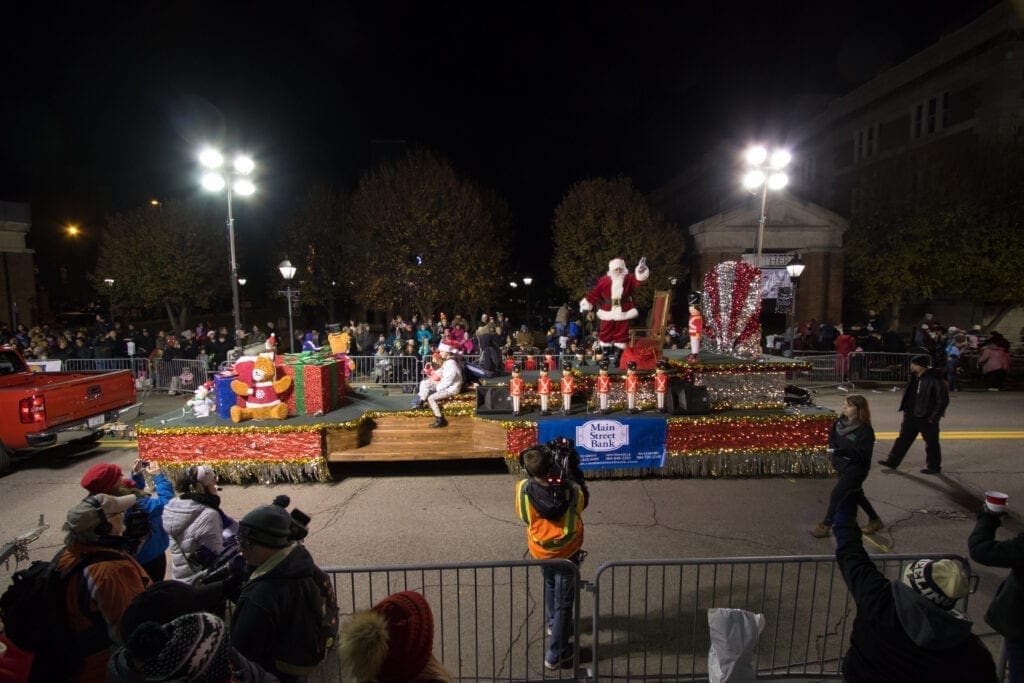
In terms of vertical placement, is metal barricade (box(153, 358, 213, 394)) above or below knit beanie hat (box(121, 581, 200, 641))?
below

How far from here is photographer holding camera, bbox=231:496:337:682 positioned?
2477mm

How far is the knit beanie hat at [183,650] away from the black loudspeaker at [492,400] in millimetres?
6961

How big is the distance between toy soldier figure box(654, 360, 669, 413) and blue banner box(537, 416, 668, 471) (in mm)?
413

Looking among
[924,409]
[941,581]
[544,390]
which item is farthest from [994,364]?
[941,581]

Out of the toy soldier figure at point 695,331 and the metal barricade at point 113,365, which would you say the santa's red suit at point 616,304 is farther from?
the metal barricade at point 113,365

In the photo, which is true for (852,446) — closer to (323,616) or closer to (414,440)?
(323,616)

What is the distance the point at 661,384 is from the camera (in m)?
8.71

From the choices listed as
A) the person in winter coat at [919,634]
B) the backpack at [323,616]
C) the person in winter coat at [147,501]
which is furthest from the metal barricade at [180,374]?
the person in winter coat at [919,634]

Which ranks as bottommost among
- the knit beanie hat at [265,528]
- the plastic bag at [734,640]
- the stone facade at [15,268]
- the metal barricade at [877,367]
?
the plastic bag at [734,640]

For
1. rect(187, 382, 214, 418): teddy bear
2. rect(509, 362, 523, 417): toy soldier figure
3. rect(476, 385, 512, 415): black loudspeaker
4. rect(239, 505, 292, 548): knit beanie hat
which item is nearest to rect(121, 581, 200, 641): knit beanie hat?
rect(239, 505, 292, 548): knit beanie hat

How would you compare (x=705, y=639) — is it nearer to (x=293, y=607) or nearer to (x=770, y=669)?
(x=770, y=669)

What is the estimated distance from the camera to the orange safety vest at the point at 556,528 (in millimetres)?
4090

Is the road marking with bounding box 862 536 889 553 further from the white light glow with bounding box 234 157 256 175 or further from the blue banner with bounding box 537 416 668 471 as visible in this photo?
the white light glow with bounding box 234 157 256 175

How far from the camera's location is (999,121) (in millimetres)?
24453
